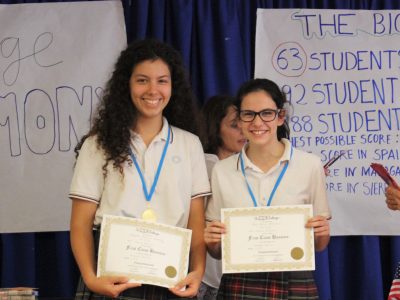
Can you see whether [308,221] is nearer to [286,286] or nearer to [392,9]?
[286,286]

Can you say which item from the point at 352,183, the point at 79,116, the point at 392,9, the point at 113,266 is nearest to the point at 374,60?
the point at 392,9

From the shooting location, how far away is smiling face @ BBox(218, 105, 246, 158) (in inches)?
138

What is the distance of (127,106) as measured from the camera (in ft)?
9.00

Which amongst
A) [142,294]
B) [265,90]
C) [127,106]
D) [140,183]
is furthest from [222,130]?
[142,294]

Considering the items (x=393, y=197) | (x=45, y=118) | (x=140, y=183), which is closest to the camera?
(x=140, y=183)

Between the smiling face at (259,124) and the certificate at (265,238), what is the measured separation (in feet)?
0.99

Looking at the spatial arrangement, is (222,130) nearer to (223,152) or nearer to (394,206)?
(223,152)

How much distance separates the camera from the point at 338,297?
13.6 feet

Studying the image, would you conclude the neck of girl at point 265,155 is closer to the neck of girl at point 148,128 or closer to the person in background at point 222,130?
the neck of girl at point 148,128

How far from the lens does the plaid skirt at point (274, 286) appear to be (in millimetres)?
2617

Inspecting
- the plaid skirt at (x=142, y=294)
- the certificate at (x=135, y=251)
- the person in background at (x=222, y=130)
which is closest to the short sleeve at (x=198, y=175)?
the certificate at (x=135, y=251)

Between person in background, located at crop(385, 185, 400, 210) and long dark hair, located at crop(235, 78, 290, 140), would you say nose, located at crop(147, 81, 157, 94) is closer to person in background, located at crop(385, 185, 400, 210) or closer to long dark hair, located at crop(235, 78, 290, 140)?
long dark hair, located at crop(235, 78, 290, 140)


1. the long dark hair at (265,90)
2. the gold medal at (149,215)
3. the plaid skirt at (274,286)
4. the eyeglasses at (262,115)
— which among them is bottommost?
the plaid skirt at (274,286)

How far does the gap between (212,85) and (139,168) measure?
155 cm
